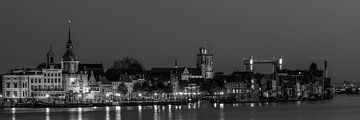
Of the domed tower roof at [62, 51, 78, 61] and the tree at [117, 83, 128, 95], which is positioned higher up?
the domed tower roof at [62, 51, 78, 61]

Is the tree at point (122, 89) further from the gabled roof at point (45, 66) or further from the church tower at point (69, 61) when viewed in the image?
the gabled roof at point (45, 66)

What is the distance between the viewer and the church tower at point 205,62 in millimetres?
142375

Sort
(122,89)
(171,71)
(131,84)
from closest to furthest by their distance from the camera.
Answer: (122,89)
(131,84)
(171,71)

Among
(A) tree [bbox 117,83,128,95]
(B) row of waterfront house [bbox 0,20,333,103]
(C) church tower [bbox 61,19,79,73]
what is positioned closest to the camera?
(B) row of waterfront house [bbox 0,20,333,103]

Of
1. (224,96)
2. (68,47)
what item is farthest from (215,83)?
(68,47)

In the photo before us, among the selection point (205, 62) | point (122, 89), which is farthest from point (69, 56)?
point (205, 62)

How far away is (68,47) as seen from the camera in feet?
338

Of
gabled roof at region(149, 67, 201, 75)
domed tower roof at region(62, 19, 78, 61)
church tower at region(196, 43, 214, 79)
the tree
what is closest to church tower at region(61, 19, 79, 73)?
domed tower roof at region(62, 19, 78, 61)

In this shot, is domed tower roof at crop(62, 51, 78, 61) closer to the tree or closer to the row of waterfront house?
the row of waterfront house

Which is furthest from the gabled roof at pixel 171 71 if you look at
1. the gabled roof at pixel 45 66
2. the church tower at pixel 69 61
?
the gabled roof at pixel 45 66

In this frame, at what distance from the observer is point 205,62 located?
14362cm

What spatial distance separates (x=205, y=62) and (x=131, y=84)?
35.9m

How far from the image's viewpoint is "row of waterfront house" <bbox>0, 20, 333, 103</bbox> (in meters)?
96.4

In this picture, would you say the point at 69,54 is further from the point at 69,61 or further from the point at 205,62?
the point at 205,62
